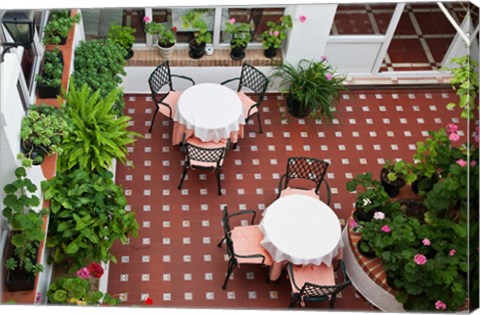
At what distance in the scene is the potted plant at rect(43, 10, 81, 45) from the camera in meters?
7.70

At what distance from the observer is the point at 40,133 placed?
6230mm

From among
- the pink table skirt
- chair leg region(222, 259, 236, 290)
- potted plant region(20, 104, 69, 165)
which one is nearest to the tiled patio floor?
chair leg region(222, 259, 236, 290)

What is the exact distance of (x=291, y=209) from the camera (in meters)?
7.57

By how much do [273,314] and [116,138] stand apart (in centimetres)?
357

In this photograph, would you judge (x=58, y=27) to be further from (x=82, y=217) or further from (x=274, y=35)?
(x=274, y=35)

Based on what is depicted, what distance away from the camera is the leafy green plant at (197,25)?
9109mm

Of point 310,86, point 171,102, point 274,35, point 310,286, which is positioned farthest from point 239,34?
point 310,286

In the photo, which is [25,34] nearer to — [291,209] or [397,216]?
[291,209]

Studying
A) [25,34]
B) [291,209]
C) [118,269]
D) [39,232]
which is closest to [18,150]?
[39,232]

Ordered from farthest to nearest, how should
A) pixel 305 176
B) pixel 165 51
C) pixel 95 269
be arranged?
pixel 165 51
pixel 305 176
pixel 95 269

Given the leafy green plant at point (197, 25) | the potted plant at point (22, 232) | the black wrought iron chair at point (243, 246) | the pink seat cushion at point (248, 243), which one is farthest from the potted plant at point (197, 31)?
the potted plant at point (22, 232)

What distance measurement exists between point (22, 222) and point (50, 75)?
2.28m

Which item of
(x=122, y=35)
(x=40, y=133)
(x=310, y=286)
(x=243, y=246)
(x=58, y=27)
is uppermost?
(x=122, y=35)

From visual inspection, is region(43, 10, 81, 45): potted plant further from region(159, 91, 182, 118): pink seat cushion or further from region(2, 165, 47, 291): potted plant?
region(2, 165, 47, 291): potted plant
